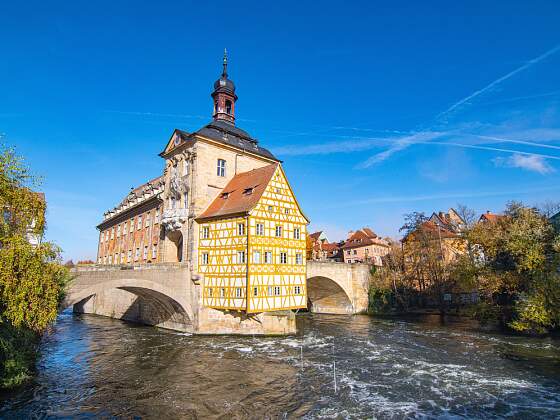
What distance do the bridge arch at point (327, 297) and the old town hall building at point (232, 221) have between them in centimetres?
1070

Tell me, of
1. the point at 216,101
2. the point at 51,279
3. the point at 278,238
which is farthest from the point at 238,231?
the point at 216,101

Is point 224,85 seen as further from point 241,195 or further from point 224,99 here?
point 241,195

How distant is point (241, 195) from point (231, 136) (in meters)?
6.89

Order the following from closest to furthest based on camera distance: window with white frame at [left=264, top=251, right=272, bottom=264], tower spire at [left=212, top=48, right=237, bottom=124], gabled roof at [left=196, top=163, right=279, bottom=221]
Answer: window with white frame at [left=264, top=251, right=272, bottom=264], gabled roof at [left=196, top=163, right=279, bottom=221], tower spire at [left=212, top=48, right=237, bottom=124]

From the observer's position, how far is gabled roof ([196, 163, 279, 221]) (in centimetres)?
2334

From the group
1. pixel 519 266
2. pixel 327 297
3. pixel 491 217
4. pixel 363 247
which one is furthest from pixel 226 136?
pixel 491 217

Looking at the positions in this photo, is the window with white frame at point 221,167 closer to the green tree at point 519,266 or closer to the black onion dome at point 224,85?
the black onion dome at point 224,85

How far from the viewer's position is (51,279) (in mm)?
12219

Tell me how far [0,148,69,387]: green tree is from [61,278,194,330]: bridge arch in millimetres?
6327

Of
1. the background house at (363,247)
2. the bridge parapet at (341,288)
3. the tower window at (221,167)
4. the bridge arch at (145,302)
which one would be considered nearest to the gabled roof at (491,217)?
the bridge parapet at (341,288)

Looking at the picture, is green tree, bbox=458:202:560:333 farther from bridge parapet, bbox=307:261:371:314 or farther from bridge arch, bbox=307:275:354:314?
bridge arch, bbox=307:275:354:314

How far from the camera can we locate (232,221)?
23.4 meters

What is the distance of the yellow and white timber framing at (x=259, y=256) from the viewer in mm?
22359

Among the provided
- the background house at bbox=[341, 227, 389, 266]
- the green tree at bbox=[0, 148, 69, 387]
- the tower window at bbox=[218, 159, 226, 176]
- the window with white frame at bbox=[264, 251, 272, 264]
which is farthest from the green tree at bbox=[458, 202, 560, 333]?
the background house at bbox=[341, 227, 389, 266]
